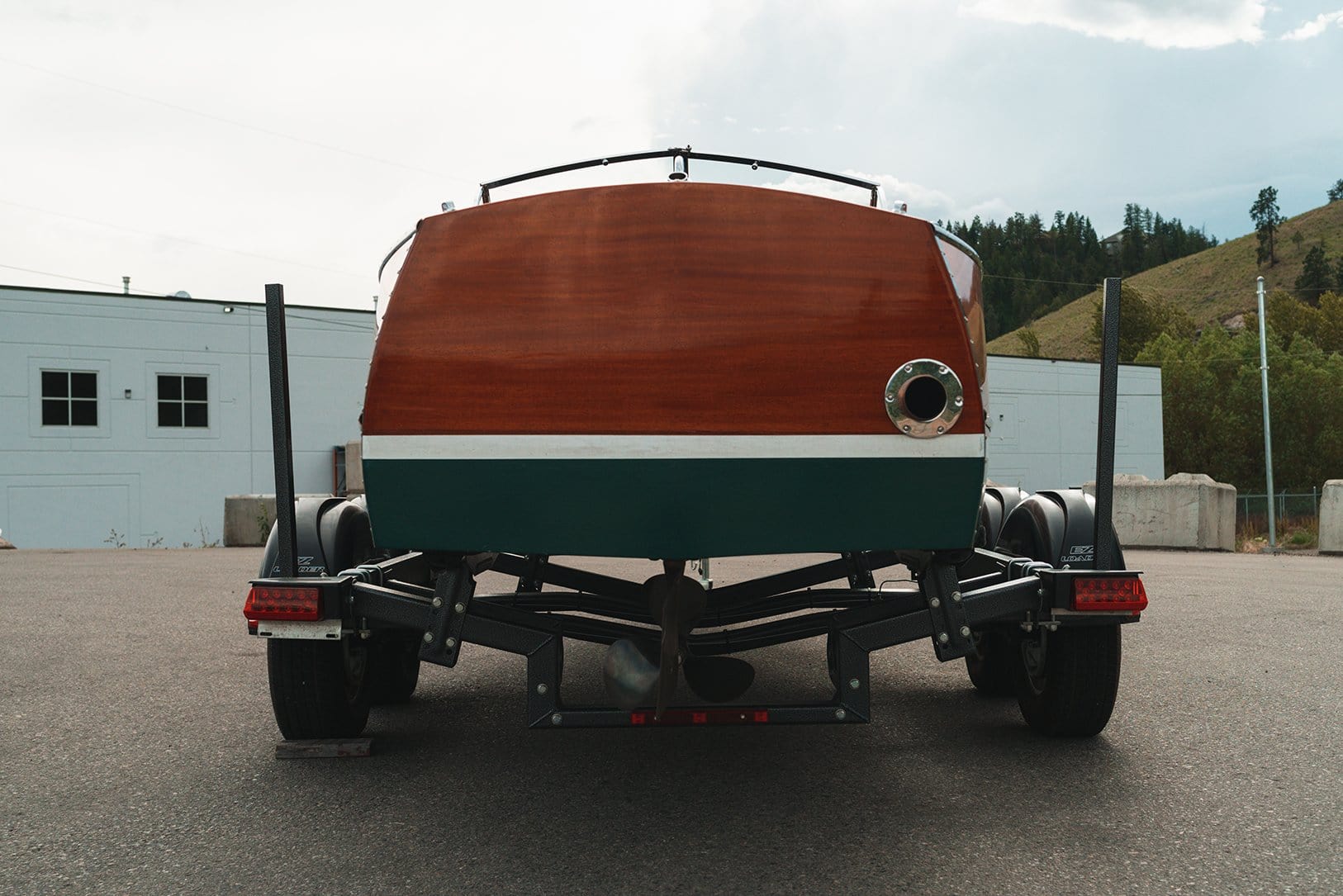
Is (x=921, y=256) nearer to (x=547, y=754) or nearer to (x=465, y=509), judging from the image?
(x=465, y=509)

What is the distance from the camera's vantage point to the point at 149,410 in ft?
95.6

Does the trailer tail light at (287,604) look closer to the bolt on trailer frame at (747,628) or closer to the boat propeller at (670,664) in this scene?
the bolt on trailer frame at (747,628)

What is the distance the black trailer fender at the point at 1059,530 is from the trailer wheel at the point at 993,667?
0.76m

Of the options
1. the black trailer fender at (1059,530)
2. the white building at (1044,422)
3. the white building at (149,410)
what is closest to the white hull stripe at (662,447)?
the black trailer fender at (1059,530)

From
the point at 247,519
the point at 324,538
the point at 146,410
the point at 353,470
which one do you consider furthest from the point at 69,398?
the point at 324,538

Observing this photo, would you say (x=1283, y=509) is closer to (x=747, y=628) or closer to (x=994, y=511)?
(x=994, y=511)

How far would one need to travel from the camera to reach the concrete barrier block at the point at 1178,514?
67.0 feet

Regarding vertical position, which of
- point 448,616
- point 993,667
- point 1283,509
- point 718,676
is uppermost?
point 448,616

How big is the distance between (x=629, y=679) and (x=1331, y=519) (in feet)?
62.2

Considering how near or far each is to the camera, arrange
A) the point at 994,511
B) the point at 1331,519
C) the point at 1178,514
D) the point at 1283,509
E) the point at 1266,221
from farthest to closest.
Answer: the point at 1266,221
the point at 1283,509
the point at 1178,514
the point at 1331,519
the point at 994,511

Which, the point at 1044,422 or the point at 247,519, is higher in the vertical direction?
the point at 1044,422

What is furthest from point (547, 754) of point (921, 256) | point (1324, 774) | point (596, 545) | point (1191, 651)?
point (1191, 651)

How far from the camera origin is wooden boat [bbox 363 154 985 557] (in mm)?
3330

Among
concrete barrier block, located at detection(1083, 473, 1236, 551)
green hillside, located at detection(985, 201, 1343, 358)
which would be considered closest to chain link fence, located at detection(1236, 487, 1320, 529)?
concrete barrier block, located at detection(1083, 473, 1236, 551)
